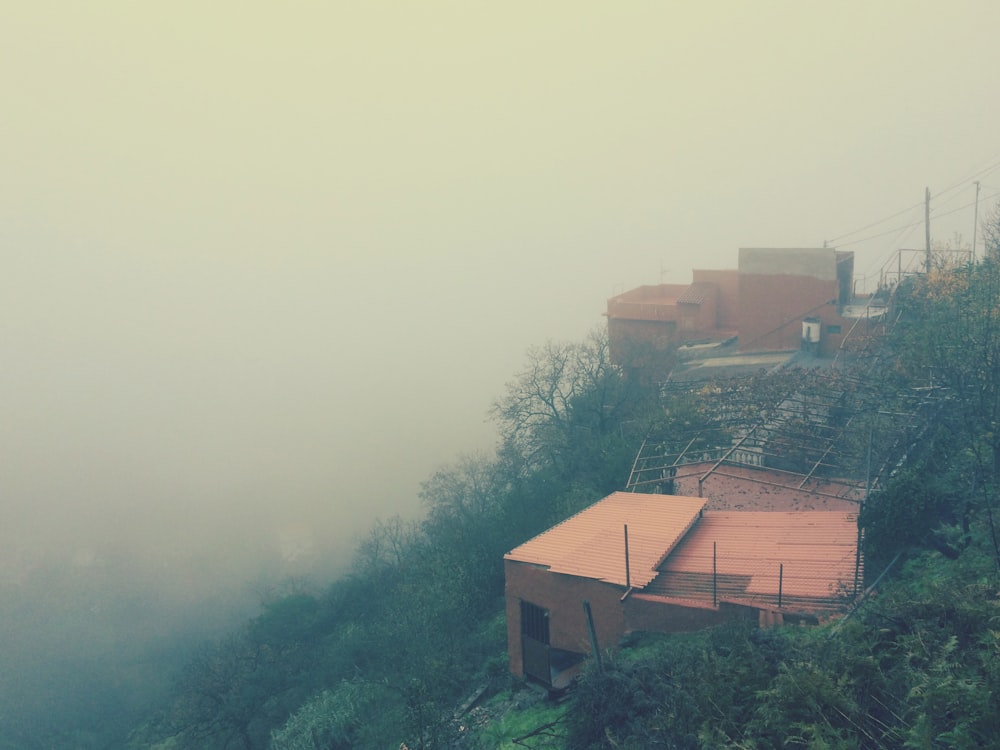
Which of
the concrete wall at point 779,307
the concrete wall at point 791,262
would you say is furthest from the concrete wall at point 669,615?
the concrete wall at point 791,262

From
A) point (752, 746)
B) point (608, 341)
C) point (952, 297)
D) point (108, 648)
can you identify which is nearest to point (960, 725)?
point (752, 746)

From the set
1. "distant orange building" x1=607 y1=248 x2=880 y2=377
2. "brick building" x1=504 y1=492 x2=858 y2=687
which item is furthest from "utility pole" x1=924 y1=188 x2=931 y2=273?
"brick building" x1=504 y1=492 x2=858 y2=687

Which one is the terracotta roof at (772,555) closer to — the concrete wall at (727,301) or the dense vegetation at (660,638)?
the dense vegetation at (660,638)

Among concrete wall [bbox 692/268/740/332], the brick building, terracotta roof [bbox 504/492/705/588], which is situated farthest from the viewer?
concrete wall [bbox 692/268/740/332]

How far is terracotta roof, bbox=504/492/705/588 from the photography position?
14.1 meters

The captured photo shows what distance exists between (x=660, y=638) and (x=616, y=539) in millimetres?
3398

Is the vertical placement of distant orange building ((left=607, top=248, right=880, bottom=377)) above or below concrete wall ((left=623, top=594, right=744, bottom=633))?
above

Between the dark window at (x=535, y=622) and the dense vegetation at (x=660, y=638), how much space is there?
141 cm

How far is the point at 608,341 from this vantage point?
1457 inches

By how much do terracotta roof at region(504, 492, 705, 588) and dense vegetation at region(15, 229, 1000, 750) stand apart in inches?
74.0

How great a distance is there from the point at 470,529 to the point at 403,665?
293 inches

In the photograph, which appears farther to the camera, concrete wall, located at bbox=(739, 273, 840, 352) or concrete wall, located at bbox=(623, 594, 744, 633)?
concrete wall, located at bbox=(739, 273, 840, 352)

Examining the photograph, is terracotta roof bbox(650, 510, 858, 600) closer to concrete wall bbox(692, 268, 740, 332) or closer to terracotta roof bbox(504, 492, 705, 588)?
terracotta roof bbox(504, 492, 705, 588)

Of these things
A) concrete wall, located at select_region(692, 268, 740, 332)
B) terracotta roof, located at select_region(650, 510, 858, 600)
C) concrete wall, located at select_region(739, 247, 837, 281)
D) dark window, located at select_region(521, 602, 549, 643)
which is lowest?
dark window, located at select_region(521, 602, 549, 643)
